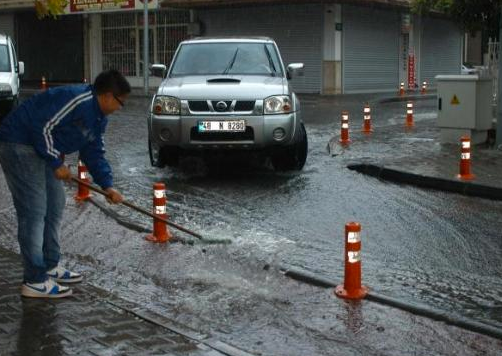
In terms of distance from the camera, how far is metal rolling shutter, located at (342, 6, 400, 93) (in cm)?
3309

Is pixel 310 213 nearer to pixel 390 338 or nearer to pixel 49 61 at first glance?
pixel 390 338

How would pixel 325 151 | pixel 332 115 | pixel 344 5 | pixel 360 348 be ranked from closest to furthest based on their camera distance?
pixel 360 348, pixel 325 151, pixel 332 115, pixel 344 5

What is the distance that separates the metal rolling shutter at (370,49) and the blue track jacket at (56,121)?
28.3 m

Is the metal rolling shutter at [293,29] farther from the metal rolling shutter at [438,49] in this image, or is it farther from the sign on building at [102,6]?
the metal rolling shutter at [438,49]

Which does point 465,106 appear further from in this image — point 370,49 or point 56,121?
point 370,49

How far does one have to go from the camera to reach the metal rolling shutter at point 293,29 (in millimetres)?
32562

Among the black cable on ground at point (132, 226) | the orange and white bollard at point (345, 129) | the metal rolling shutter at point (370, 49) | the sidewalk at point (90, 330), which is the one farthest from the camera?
the metal rolling shutter at point (370, 49)

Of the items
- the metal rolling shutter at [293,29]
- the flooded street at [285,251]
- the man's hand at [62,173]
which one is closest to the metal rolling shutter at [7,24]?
the metal rolling shutter at [293,29]

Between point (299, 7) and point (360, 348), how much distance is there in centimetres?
2927

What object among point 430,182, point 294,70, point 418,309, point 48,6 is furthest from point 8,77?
point 418,309

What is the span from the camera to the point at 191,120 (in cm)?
1032

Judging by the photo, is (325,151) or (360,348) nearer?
(360,348)

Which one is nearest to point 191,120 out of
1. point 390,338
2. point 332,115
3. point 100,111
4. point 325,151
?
point 325,151

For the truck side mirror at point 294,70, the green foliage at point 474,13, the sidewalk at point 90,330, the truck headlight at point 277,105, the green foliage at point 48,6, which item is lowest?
the sidewalk at point 90,330
